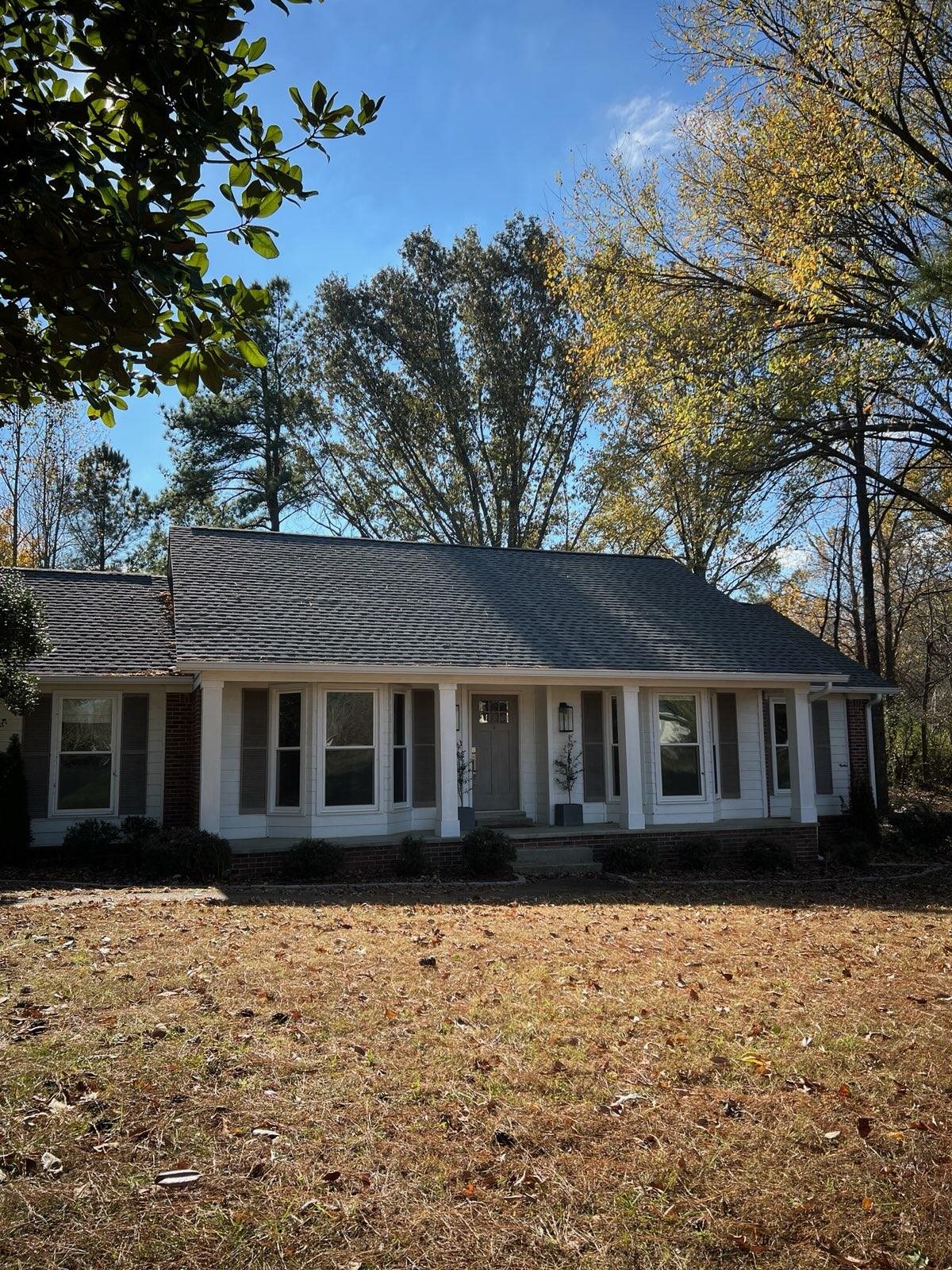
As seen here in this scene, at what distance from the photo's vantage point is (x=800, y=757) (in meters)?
16.8

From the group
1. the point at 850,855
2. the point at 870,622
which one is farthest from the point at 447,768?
the point at 870,622

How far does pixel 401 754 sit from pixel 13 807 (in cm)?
587

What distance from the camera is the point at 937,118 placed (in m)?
13.7

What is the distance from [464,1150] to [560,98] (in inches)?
510

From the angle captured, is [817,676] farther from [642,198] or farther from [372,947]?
[372,947]

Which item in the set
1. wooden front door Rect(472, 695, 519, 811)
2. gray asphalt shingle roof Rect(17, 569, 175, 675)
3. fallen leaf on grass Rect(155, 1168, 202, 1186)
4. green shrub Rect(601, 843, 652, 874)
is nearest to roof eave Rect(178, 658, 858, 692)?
wooden front door Rect(472, 695, 519, 811)

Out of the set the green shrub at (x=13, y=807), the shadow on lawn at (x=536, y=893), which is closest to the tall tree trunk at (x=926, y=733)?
the shadow on lawn at (x=536, y=893)

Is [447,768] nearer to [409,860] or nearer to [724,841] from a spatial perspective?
[409,860]

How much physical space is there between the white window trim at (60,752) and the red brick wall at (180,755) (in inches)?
30.1

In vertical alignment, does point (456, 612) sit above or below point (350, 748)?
above

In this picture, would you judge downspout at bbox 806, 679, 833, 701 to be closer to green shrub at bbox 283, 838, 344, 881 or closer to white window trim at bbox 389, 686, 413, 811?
white window trim at bbox 389, 686, 413, 811

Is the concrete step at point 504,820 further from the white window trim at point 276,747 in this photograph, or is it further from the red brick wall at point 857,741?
the red brick wall at point 857,741

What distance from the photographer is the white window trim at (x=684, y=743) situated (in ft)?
53.9

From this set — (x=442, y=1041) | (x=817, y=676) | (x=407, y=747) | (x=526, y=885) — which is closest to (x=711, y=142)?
(x=817, y=676)
